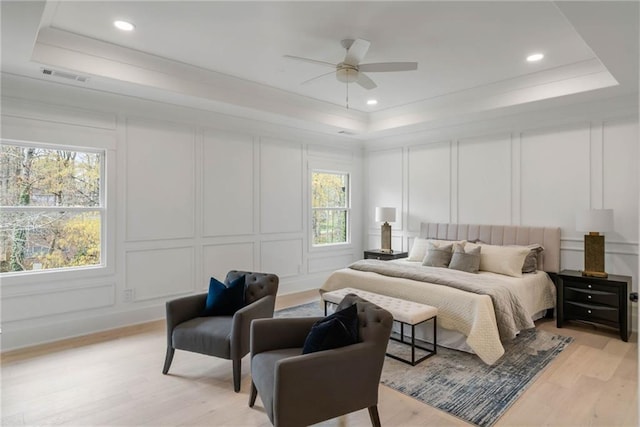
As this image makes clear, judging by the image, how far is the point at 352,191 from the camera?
670 cm

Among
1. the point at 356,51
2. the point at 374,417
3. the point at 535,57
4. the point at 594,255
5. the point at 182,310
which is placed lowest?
the point at 374,417

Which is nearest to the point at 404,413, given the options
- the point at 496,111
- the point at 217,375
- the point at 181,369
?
the point at 217,375

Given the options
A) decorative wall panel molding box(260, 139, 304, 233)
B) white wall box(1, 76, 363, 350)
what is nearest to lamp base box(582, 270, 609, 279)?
white wall box(1, 76, 363, 350)

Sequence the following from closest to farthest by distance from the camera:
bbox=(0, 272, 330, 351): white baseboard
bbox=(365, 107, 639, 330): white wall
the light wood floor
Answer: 1. the light wood floor
2. bbox=(0, 272, 330, 351): white baseboard
3. bbox=(365, 107, 639, 330): white wall

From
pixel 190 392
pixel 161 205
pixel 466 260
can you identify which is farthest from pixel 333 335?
pixel 161 205

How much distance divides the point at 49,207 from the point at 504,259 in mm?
5107

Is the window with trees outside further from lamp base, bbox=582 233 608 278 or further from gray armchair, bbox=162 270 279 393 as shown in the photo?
lamp base, bbox=582 233 608 278

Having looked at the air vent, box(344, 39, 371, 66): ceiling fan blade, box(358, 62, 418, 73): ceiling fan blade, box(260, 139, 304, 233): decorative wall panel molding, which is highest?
box(344, 39, 371, 66): ceiling fan blade

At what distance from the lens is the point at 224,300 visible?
312cm

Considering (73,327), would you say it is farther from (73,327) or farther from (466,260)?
(466,260)

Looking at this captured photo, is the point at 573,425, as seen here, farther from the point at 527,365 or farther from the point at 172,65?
the point at 172,65

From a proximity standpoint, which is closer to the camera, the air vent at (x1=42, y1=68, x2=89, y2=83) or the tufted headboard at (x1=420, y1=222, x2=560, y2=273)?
the air vent at (x1=42, y1=68, x2=89, y2=83)

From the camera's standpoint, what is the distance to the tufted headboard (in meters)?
4.48

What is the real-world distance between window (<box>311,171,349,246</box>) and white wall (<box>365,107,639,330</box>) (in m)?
0.67
